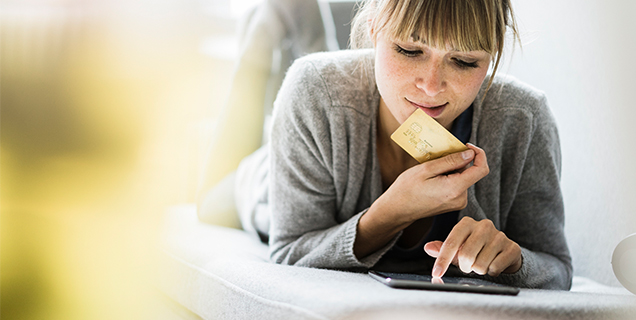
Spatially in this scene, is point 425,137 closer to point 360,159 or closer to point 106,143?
point 360,159

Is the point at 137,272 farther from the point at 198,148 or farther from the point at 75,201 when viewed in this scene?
the point at 198,148

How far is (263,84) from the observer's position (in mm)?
1628

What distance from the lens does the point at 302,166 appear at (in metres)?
0.99

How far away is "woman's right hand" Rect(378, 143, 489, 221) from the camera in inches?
30.6

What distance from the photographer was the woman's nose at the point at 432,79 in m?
0.77

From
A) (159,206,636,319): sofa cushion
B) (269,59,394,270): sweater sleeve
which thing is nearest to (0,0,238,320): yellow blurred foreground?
(159,206,636,319): sofa cushion

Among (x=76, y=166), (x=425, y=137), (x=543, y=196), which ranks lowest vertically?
(x=76, y=166)

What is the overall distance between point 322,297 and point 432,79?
42cm

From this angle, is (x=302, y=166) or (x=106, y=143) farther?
(x=106, y=143)

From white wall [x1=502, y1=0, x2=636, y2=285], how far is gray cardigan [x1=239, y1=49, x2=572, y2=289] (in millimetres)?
148

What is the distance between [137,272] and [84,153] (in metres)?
0.43

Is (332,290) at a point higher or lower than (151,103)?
lower

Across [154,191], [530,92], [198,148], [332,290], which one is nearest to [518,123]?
[530,92]

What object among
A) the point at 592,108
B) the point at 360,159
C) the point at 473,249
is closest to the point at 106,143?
the point at 360,159
